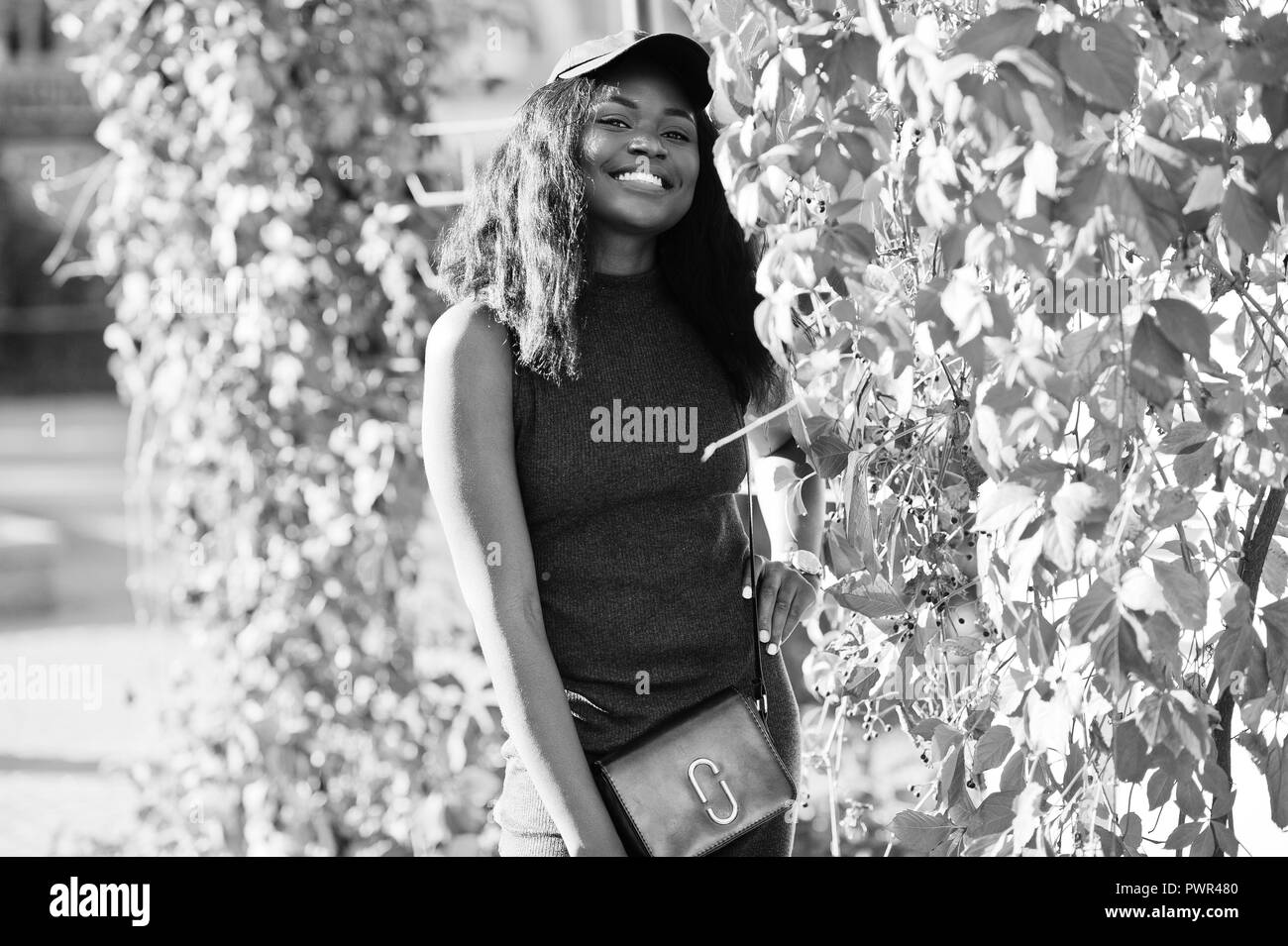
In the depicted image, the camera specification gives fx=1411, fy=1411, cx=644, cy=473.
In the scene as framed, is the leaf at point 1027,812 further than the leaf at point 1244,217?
Yes

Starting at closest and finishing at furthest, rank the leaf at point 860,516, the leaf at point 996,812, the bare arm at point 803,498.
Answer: the leaf at point 996,812, the leaf at point 860,516, the bare arm at point 803,498

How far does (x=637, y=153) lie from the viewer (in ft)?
5.42

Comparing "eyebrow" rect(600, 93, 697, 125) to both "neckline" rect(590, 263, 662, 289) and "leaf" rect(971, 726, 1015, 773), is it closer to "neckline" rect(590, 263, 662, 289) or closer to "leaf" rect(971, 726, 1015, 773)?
"neckline" rect(590, 263, 662, 289)

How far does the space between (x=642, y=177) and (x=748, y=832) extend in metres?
0.77

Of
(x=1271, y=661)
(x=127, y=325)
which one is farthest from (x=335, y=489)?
(x=1271, y=661)

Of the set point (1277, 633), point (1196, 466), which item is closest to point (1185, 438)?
point (1196, 466)

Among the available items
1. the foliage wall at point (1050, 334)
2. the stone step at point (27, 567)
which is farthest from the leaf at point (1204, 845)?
the stone step at point (27, 567)

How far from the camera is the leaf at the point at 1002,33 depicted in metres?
0.97

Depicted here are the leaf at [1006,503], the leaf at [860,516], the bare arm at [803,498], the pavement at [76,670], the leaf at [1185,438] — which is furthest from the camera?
the pavement at [76,670]

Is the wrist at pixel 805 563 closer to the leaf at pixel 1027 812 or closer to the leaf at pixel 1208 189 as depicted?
the leaf at pixel 1027 812

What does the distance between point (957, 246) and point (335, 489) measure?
6.94 feet

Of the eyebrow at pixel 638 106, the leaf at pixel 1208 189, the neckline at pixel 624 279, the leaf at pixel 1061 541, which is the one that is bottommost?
the leaf at pixel 1061 541

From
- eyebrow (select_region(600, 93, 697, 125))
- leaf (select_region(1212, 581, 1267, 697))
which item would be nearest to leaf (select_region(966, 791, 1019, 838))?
leaf (select_region(1212, 581, 1267, 697))

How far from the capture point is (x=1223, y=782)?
1.14m
